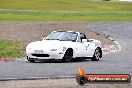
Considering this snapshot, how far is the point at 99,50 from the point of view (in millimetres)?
26750

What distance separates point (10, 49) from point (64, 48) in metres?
7.18

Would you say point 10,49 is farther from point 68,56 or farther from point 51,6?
point 51,6

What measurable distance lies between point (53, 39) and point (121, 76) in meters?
12.3

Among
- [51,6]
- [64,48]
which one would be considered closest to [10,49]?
[64,48]

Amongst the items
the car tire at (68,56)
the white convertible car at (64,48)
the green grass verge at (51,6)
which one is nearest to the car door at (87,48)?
the white convertible car at (64,48)

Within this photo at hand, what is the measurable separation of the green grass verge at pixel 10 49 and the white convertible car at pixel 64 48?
Result: 329cm

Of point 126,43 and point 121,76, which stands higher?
point 121,76

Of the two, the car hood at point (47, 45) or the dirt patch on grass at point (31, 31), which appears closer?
the car hood at point (47, 45)

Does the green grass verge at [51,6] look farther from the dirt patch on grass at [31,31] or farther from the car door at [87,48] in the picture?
the car door at [87,48]

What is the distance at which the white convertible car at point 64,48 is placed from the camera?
926 inches

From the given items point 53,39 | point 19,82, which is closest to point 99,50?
point 53,39

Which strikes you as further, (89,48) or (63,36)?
(89,48)

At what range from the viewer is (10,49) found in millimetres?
30438

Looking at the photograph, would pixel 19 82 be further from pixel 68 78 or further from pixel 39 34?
pixel 39 34
